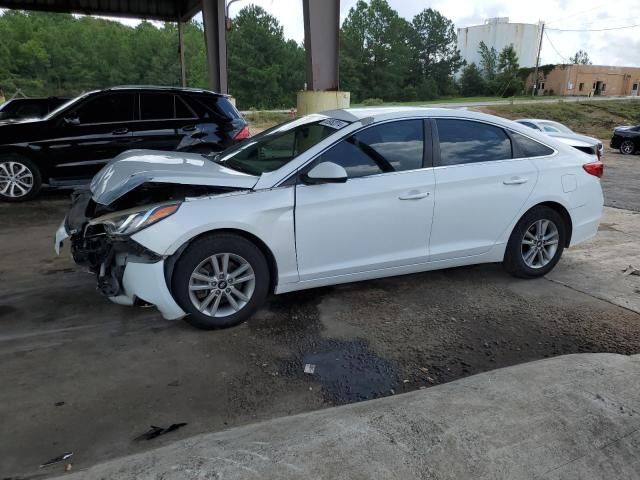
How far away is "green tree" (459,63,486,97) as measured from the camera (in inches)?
3649

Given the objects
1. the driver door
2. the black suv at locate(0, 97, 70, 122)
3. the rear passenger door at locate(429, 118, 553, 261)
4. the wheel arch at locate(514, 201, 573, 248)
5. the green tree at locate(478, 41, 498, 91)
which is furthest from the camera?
the green tree at locate(478, 41, 498, 91)

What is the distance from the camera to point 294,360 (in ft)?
11.2

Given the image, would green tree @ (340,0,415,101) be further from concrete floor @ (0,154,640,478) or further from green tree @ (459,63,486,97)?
concrete floor @ (0,154,640,478)

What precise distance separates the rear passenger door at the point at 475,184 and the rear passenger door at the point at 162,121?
16.6 feet

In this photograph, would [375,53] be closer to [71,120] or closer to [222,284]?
[71,120]

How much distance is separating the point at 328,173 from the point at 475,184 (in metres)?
1.44

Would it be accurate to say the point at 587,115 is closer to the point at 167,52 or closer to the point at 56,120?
the point at 56,120

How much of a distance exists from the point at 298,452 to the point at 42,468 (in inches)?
48.2

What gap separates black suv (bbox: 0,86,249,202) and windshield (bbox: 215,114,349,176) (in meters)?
3.68

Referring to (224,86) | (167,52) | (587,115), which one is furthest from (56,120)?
(167,52)

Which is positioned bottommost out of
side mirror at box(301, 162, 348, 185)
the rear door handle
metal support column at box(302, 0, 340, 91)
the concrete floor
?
the concrete floor

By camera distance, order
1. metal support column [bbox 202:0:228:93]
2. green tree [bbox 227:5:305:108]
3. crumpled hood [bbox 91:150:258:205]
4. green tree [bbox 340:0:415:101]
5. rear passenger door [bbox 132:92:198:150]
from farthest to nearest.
Result: 1. green tree [bbox 340:0:415:101]
2. green tree [bbox 227:5:305:108]
3. metal support column [bbox 202:0:228:93]
4. rear passenger door [bbox 132:92:198:150]
5. crumpled hood [bbox 91:150:258:205]

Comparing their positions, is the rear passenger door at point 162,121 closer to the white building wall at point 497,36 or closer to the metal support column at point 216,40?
the metal support column at point 216,40

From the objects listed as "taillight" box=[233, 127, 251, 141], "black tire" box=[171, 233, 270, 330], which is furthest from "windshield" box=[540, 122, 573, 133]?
"black tire" box=[171, 233, 270, 330]
